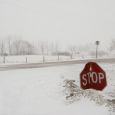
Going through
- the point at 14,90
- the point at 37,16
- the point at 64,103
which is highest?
the point at 37,16

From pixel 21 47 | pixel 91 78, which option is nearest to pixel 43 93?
pixel 21 47

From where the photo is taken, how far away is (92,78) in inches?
108

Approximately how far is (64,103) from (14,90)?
3.31 feet

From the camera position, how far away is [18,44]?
4.16 m

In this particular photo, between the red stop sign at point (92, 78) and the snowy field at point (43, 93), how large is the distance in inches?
53.4

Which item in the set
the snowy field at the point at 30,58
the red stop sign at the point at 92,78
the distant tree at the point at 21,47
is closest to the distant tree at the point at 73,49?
the snowy field at the point at 30,58

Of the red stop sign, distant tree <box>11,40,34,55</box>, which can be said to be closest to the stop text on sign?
the red stop sign

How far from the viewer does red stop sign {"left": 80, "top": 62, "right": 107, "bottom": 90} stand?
8.94 ft

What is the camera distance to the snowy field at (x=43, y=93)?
12.9 feet

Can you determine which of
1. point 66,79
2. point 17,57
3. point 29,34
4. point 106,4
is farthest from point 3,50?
point 106,4

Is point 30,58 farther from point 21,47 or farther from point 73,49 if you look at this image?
point 73,49

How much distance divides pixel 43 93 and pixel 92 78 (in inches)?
63.9

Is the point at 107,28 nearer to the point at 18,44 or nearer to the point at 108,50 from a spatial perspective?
the point at 108,50

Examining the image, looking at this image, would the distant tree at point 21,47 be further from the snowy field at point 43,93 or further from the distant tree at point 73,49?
the distant tree at point 73,49
